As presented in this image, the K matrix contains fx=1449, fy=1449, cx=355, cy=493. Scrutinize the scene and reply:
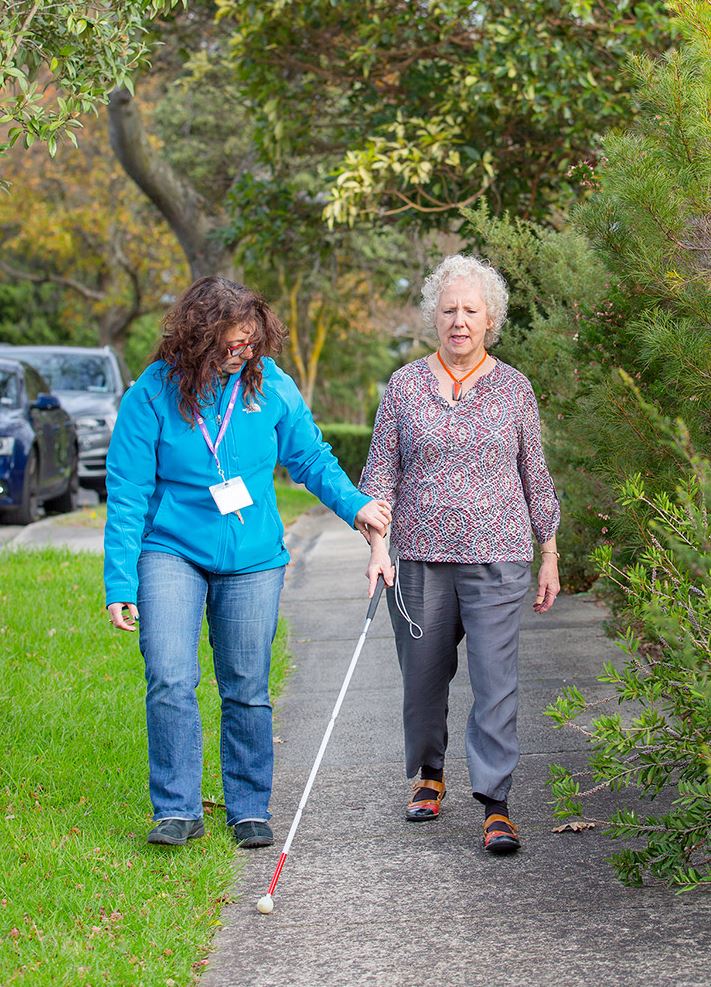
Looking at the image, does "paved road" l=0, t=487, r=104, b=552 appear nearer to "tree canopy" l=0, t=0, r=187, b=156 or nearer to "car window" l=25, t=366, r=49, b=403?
"car window" l=25, t=366, r=49, b=403

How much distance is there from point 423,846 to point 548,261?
440cm

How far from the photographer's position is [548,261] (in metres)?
8.41

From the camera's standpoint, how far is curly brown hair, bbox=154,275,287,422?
4.80 m

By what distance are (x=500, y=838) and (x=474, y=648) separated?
643 millimetres

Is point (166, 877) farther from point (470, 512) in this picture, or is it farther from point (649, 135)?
point (649, 135)

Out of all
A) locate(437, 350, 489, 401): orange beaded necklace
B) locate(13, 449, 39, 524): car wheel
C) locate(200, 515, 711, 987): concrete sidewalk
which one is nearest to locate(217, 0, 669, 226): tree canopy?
locate(13, 449, 39, 524): car wheel

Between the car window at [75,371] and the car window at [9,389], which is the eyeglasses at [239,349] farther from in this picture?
the car window at [75,371]

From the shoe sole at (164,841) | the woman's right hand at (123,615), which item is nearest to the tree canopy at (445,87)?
the woman's right hand at (123,615)

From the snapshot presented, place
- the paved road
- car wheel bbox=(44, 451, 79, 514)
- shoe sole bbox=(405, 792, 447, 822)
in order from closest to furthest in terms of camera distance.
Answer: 1. shoe sole bbox=(405, 792, 447, 822)
2. the paved road
3. car wheel bbox=(44, 451, 79, 514)

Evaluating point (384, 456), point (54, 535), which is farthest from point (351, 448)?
point (384, 456)

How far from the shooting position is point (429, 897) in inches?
175

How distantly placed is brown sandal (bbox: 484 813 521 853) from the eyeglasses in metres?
1.78

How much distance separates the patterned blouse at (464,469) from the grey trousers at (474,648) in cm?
8

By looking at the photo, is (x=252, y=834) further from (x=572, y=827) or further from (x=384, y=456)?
(x=384, y=456)
